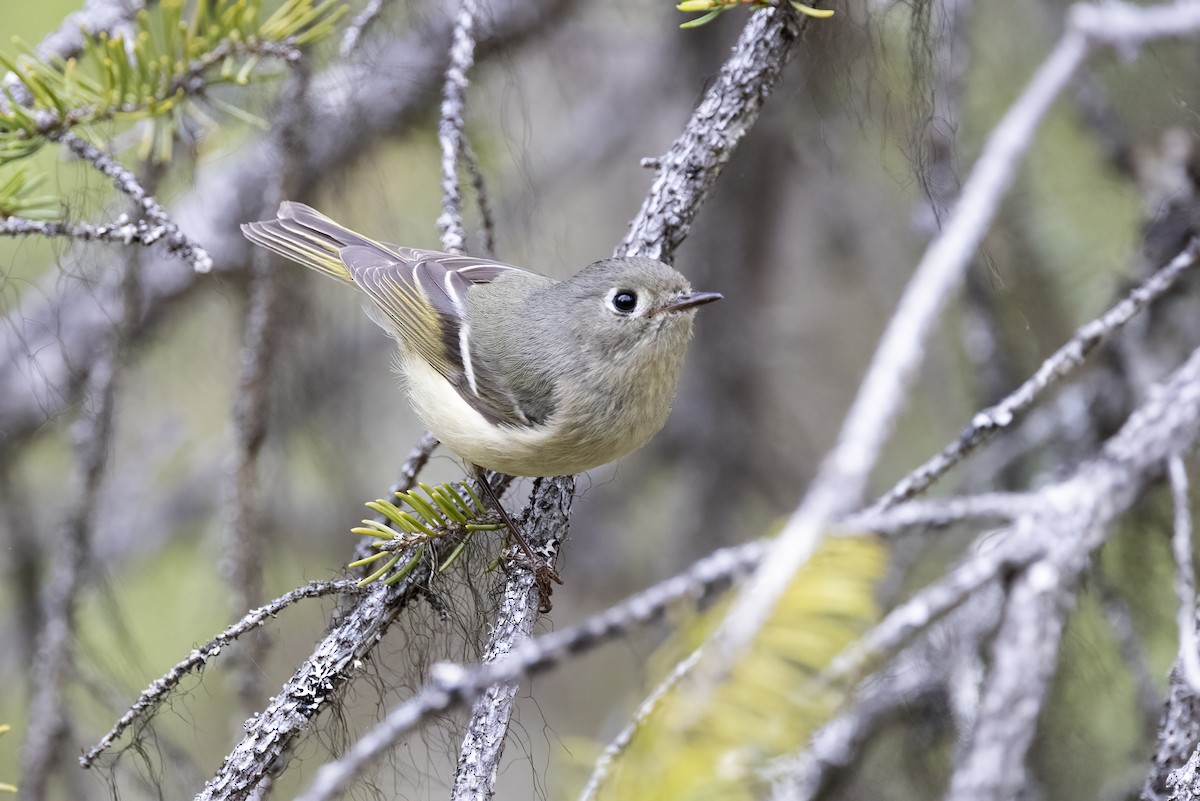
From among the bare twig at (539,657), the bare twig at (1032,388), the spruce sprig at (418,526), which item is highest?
the bare twig at (1032,388)

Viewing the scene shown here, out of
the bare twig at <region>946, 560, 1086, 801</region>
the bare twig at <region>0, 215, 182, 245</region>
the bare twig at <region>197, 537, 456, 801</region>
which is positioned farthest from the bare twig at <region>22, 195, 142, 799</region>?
the bare twig at <region>946, 560, 1086, 801</region>

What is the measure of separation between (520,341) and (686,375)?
100 centimetres

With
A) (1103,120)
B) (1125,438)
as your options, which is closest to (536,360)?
(1103,120)

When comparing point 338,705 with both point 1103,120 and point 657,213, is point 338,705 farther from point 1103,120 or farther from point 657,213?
point 1103,120

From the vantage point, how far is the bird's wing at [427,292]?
2.29 metres

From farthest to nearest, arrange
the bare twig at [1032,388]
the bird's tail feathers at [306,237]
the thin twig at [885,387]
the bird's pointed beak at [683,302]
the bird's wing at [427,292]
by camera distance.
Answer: the bird's wing at [427,292]
the bird's tail feathers at [306,237]
the bird's pointed beak at [683,302]
the bare twig at [1032,388]
the thin twig at [885,387]

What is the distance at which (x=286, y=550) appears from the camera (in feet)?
9.02

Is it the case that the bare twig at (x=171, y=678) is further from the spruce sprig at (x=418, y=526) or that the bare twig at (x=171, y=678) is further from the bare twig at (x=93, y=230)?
the bare twig at (x=93, y=230)

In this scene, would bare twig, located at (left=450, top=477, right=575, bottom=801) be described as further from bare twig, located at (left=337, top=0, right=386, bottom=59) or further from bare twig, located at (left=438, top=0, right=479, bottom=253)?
bare twig, located at (left=337, top=0, right=386, bottom=59)

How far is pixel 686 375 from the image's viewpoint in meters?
3.12

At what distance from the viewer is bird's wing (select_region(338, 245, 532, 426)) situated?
7.50 feet

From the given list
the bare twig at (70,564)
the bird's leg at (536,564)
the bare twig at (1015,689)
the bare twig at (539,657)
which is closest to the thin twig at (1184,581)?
the bare twig at (1015,689)

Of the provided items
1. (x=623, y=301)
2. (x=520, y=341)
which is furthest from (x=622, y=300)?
(x=520, y=341)

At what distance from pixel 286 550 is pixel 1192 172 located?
231cm
